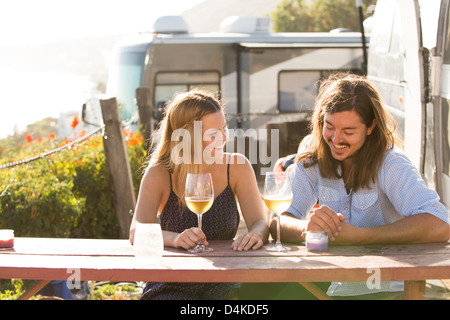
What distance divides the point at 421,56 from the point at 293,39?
A: 5029mm

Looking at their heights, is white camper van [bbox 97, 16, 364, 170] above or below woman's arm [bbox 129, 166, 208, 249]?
above

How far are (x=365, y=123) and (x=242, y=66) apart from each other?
21.9 ft

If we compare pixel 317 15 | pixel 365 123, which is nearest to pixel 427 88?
pixel 365 123

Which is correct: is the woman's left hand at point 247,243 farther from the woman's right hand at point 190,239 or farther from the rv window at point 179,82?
the rv window at point 179,82

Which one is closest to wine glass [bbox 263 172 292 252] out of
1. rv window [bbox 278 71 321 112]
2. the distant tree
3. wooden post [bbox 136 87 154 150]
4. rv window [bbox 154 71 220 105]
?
wooden post [bbox 136 87 154 150]

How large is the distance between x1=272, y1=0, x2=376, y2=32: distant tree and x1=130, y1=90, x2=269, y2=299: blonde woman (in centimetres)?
1749

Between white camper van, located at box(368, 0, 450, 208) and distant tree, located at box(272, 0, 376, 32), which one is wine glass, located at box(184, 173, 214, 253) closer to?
white camper van, located at box(368, 0, 450, 208)

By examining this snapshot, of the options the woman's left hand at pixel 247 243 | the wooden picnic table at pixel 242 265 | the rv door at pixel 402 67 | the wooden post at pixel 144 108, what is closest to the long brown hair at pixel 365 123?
the wooden picnic table at pixel 242 265

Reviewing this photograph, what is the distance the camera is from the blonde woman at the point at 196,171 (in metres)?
2.68

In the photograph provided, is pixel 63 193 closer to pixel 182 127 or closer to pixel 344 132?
pixel 182 127

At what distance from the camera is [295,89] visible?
9.60 metres

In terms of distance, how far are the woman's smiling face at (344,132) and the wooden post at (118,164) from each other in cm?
237

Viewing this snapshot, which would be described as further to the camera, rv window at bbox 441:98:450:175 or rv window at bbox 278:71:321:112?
rv window at bbox 278:71:321:112

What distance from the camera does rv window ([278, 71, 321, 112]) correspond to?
9492 mm
